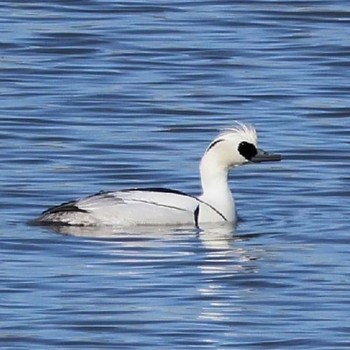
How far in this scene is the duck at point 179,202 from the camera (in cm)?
1650

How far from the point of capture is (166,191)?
54.9ft

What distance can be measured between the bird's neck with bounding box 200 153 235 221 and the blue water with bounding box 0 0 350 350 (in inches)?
9.9

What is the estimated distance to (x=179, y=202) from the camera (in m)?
16.7

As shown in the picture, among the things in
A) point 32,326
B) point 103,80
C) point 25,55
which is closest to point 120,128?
point 103,80

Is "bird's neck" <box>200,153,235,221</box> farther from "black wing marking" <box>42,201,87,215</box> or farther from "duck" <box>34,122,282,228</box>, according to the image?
"black wing marking" <box>42,201,87,215</box>

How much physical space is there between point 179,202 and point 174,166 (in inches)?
86.2

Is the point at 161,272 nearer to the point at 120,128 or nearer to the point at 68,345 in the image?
the point at 68,345

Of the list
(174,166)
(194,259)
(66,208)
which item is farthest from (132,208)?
(174,166)

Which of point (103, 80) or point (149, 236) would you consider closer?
point (149, 236)

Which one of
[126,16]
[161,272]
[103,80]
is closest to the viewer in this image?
[161,272]

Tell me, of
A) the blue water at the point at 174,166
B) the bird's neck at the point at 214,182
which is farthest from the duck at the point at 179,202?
the blue water at the point at 174,166

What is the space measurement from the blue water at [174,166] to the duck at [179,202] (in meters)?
0.14

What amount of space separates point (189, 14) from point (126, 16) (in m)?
0.80

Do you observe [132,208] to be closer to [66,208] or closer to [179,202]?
[179,202]
